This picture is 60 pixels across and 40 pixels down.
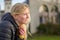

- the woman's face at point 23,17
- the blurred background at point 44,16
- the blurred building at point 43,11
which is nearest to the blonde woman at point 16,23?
the woman's face at point 23,17

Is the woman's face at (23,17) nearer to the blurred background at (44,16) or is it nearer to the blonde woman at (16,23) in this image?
the blonde woman at (16,23)

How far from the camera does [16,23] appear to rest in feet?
7.08

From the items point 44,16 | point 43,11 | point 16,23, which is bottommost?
point 44,16

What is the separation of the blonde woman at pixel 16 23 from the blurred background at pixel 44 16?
15647mm

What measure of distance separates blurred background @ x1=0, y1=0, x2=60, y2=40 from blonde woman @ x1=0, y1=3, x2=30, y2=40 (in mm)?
15647

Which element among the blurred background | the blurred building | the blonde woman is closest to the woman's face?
the blonde woman

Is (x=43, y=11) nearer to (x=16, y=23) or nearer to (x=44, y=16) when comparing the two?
(x=44, y=16)

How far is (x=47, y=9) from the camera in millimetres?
20344

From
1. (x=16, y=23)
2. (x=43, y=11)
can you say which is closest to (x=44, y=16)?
(x=43, y=11)

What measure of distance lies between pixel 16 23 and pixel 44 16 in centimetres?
1751

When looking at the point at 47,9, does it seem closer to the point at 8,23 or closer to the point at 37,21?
the point at 37,21

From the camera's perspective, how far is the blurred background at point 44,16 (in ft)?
59.6

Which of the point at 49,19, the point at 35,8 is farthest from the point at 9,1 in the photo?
the point at 49,19

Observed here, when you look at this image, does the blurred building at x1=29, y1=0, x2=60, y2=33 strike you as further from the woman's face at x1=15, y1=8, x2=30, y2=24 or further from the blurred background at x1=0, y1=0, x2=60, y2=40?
the woman's face at x1=15, y1=8, x2=30, y2=24
